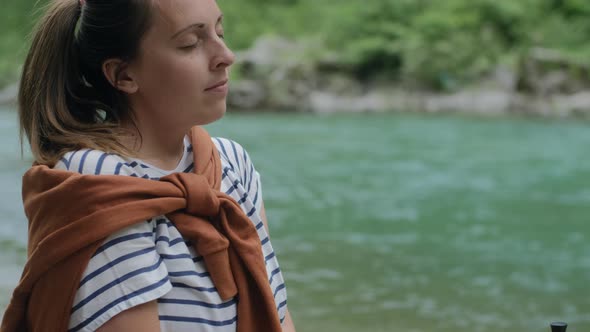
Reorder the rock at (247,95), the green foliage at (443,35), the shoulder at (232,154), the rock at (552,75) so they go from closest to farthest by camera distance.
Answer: the shoulder at (232,154) < the rock at (552,75) < the rock at (247,95) < the green foliage at (443,35)

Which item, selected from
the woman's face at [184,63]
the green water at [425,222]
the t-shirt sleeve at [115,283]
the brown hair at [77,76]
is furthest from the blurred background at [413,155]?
the t-shirt sleeve at [115,283]

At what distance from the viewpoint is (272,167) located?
9883 mm

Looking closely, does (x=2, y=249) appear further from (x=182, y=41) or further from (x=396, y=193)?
(x=182, y=41)

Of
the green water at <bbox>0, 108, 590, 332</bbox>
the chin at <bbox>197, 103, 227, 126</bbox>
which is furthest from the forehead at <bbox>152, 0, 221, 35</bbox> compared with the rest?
the green water at <bbox>0, 108, 590, 332</bbox>

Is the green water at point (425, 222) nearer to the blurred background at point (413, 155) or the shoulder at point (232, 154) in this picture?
the blurred background at point (413, 155)

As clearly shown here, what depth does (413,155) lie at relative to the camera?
1064cm

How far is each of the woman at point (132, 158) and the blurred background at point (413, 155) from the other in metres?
0.26

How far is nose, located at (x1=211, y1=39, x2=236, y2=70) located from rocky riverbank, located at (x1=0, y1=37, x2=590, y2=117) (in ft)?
46.2

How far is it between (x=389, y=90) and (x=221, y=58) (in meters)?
16.1

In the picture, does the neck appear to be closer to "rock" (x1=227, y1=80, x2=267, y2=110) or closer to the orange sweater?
the orange sweater

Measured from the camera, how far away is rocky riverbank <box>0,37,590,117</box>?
14633 mm

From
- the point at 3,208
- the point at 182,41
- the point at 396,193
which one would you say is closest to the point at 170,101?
the point at 182,41

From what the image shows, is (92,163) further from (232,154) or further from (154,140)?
(232,154)

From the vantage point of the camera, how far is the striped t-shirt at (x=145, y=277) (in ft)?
3.13
